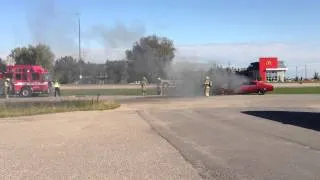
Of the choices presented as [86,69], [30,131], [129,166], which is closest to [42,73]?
[30,131]

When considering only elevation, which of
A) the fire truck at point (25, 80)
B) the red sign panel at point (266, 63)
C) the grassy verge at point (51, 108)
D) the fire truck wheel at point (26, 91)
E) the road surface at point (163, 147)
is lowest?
the road surface at point (163, 147)

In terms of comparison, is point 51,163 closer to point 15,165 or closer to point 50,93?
point 15,165

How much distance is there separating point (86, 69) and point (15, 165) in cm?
10560

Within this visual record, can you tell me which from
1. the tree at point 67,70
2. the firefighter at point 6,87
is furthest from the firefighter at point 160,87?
the tree at point 67,70

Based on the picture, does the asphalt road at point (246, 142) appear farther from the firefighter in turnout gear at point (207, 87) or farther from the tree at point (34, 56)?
the tree at point (34, 56)

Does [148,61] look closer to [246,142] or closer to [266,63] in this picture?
[246,142]

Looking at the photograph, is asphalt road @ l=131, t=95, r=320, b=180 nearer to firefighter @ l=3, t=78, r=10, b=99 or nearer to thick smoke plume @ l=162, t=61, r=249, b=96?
thick smoke plume @ l=162, t=61, r=249, b=96

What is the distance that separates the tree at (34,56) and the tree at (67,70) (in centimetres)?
283

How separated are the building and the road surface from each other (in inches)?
3943

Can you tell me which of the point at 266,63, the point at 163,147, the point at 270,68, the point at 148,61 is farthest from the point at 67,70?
the point at 163,147

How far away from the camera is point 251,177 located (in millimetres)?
11117

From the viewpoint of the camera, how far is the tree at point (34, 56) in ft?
392

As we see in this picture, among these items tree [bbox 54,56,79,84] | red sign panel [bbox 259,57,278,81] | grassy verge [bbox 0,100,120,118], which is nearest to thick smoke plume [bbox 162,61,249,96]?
grassy verge [bbox 0,100,120,118]

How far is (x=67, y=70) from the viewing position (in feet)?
399
